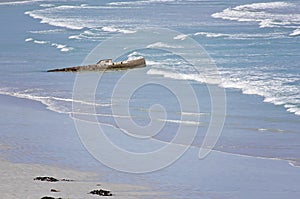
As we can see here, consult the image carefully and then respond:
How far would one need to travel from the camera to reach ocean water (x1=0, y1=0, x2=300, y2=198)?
18.5m

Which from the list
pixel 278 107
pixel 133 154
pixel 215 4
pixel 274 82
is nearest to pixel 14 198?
pixel 133 154

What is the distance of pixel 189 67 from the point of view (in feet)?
99.8

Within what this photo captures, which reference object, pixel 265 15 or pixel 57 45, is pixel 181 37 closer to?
pixel 57 45

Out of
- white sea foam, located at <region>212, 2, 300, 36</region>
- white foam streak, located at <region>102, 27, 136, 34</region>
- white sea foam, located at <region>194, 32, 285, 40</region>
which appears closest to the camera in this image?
white sea foam, located at <region>194, 32, 285, 40</region>

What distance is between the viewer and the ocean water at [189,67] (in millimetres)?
18516

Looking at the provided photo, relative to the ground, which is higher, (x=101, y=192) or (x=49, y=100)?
(x=101, y=192)

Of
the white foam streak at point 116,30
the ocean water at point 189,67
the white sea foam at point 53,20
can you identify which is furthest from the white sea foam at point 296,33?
the white sea foam at point 53,20

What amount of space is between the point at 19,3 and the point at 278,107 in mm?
61532

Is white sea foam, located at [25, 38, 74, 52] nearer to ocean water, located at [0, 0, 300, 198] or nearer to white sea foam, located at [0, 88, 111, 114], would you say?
ocean water, located at [0, 0, 300, 198]

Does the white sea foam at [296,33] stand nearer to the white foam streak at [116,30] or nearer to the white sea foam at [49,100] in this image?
the white foam streak at [116,30]

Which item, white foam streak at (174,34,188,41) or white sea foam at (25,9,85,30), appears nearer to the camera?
white foam streak at (174,34,188,41)

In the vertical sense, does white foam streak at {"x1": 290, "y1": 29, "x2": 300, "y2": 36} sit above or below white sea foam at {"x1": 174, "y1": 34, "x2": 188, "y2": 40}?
below

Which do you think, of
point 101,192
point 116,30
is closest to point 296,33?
point 116,30

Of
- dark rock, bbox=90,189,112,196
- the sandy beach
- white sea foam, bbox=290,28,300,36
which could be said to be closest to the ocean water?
white sea foam, bbox=290,28,300,36
